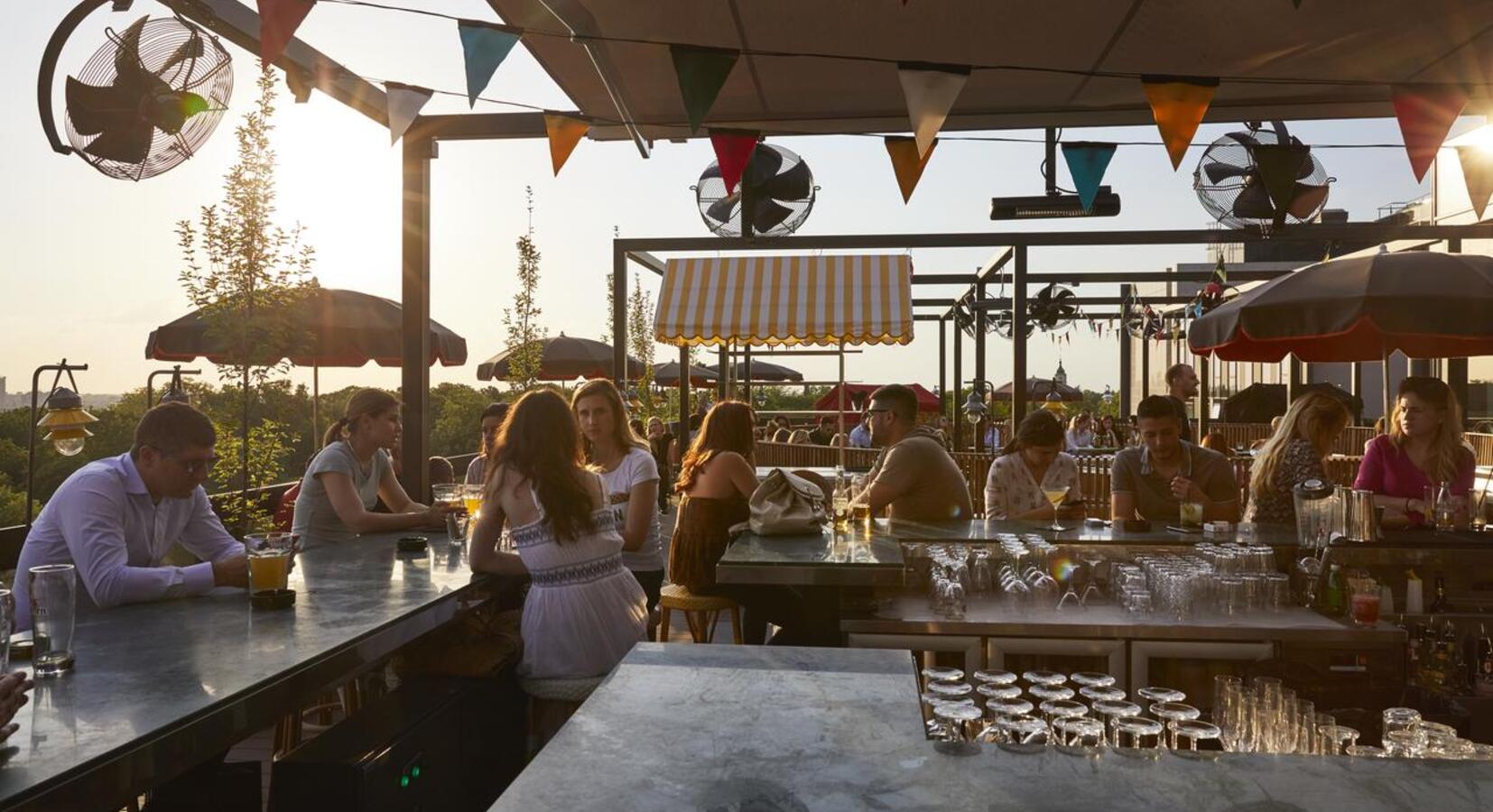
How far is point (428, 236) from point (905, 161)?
8.53 feet

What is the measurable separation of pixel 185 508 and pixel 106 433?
7.98 metres

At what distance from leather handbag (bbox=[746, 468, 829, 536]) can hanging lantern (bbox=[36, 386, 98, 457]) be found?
5538mm

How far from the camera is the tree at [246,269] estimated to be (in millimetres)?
6836

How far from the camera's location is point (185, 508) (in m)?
3.30

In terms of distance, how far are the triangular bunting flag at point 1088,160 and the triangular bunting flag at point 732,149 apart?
5.41ft

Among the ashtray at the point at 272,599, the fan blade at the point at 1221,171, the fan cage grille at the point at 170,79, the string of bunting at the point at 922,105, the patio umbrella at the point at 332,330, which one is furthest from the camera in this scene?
the patio umbrella at the point at 332,330

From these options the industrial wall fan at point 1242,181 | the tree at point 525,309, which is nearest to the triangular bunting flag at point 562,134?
the industrial wall fan at point 1242,181

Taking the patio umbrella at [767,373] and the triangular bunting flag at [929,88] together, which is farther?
the patio umbrella at [767,373]

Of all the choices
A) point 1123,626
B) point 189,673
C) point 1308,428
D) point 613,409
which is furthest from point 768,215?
point 189,673

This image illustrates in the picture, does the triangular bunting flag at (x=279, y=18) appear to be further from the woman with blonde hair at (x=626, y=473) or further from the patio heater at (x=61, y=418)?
the patio heater at (x=61, y=418)

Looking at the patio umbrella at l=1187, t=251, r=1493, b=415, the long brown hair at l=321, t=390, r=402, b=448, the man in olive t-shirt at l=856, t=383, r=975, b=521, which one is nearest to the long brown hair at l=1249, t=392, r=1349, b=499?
the patio umbrella at l=1187, t=251, r=1493, b=415

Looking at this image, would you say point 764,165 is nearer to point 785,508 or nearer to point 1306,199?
point 785,508

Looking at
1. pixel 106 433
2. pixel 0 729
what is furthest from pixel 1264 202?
pixel 106 433

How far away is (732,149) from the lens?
5016 millimetres
